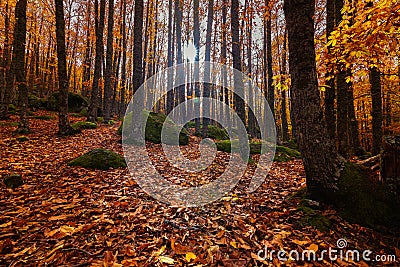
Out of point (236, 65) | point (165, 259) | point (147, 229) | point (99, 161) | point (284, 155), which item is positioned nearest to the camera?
point (165, 259)

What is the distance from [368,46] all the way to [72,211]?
5.78m

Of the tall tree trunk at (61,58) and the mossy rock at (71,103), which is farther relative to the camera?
the mossy rock at (71,103)

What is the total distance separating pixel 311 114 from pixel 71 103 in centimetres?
1909

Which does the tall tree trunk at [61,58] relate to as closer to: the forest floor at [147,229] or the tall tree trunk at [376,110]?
the forest floor at [147,229]

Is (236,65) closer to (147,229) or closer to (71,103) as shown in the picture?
(147,229)

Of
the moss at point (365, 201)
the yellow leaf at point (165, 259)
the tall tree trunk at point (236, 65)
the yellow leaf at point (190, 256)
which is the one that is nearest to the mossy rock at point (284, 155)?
the tall tree trunk at point (236, 65)

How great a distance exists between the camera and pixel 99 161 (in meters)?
4.87

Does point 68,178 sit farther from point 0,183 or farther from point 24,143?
point 24,143

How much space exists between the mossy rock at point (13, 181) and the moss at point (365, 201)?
5.48 meters

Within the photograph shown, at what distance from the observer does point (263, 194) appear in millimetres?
3965

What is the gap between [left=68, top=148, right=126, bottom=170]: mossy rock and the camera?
475 cm

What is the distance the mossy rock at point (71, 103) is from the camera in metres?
15.9

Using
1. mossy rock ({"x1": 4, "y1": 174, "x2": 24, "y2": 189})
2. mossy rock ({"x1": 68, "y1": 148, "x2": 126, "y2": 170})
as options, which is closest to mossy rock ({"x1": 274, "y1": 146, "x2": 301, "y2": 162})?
mossy rock ({"x1": 68, "y1": 148, "x2": 126, "y2": 170})

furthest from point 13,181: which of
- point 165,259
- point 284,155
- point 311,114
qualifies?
point 284,155
